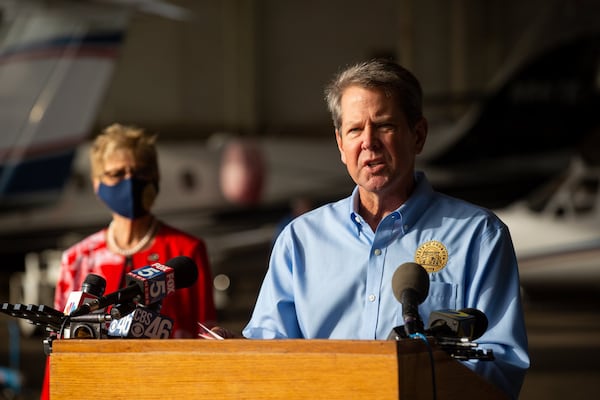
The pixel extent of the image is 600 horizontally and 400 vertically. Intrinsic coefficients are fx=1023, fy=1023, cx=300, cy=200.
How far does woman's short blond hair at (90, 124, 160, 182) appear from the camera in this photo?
3826mm

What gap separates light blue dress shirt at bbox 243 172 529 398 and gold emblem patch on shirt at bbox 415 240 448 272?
0.01 metres

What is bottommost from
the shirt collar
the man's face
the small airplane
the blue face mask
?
the shirt collar

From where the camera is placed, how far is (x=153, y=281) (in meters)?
2.35

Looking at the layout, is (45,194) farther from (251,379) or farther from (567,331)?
(251,379)

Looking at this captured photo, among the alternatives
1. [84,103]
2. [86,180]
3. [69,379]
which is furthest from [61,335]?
[86,180]

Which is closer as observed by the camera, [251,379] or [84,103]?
[251,379]

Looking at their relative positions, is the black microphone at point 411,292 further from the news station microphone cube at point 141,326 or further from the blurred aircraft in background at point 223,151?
the blurred aircraft in background at point 223,151

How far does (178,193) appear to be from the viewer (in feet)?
56.9

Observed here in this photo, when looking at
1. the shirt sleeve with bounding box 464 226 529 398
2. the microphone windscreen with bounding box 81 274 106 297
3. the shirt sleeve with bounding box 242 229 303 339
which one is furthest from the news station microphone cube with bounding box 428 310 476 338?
the microphone windscreen with bounding box 81 274 106 297

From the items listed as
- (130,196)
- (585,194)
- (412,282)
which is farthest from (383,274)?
(585,194)

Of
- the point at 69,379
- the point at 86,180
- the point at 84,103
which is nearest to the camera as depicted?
the point at 69,379

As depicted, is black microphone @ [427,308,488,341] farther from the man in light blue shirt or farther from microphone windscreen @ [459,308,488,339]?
the man in light blue shirt

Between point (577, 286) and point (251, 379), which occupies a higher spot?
point (577, 286)

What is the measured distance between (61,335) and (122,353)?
0.86 ft
